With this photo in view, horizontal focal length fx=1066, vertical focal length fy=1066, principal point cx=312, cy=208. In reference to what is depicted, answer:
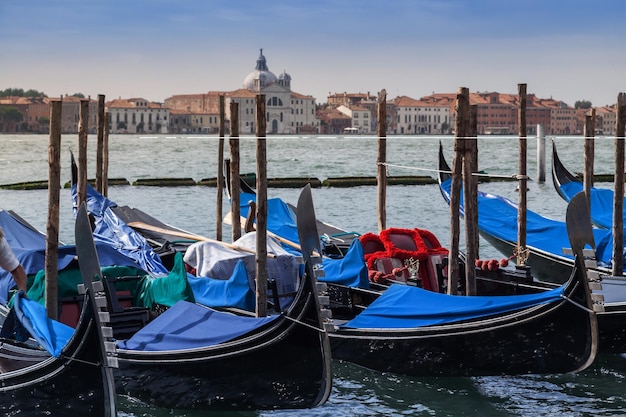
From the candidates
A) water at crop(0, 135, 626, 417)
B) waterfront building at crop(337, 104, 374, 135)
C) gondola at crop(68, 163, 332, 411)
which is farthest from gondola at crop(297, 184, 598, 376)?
waterfront building at crop(337, 104, 374, 135)

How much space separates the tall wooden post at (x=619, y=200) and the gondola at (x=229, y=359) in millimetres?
2691

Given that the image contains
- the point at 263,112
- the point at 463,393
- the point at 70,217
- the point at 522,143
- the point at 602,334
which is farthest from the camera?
the point at 70,217

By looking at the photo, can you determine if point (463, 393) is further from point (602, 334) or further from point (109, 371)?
point (109, 371)

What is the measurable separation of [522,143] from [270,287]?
2.26 meters

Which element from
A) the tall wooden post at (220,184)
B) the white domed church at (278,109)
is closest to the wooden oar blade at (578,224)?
the tall wooden post at (220,184)

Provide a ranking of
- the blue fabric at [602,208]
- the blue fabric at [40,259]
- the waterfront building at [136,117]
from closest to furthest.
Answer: the blue fabric at [40,259]
the blue fabric at [602,208]
the waterfront building at [136,117]

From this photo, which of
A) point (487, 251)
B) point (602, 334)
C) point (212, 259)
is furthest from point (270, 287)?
point (487, 251)

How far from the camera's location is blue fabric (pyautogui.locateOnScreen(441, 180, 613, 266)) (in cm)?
651

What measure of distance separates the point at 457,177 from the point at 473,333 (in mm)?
1005

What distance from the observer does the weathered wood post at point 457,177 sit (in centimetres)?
524

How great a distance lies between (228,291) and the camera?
516 cm

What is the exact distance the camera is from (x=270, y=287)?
5.17m

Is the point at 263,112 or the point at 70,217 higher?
the point at 263,112

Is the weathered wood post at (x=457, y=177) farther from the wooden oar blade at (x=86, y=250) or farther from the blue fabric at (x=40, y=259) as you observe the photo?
the wooden oar blade at (x=86, y=250)
